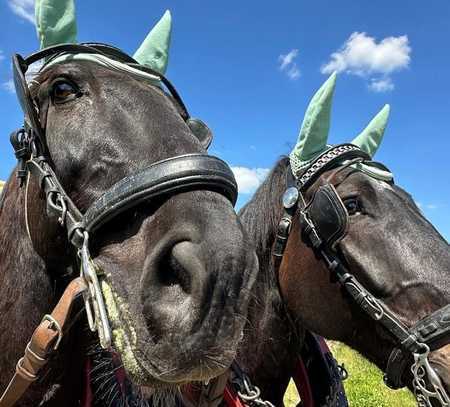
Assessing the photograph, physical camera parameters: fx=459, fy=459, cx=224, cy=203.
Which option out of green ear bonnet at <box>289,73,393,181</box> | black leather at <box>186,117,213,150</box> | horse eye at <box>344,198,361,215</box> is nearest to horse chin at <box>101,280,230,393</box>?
black leather at <box>186,117,213,150</box>

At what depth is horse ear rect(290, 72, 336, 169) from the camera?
3.61m

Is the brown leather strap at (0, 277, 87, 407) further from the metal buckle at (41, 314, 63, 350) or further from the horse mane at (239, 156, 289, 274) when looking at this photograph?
the horse mane at (239, 156, 289, 274)

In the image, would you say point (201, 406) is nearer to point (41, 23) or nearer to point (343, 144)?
point (41, 23)

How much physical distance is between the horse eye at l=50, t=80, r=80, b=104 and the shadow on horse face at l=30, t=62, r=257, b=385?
0.02 meters

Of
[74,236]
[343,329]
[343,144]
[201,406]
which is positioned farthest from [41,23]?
[343,329]

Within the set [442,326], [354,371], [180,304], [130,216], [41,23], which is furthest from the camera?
[354,371]

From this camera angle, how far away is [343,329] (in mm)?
3088

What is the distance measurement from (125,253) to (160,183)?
27cm

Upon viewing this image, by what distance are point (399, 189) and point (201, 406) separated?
6.69ft

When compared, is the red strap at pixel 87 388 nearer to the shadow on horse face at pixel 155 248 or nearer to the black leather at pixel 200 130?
the shadow on horse face at pixel 155 248

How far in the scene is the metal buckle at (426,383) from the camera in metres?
2.59

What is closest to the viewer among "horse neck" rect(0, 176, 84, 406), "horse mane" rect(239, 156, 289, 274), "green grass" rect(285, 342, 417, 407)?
"horse neck" rect(0, 176, 84, 406)

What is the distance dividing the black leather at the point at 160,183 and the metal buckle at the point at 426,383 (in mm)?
1843

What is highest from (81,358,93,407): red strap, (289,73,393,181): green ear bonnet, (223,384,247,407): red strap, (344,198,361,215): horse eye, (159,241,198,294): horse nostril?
(289,73,393,181): green ear bonnet
